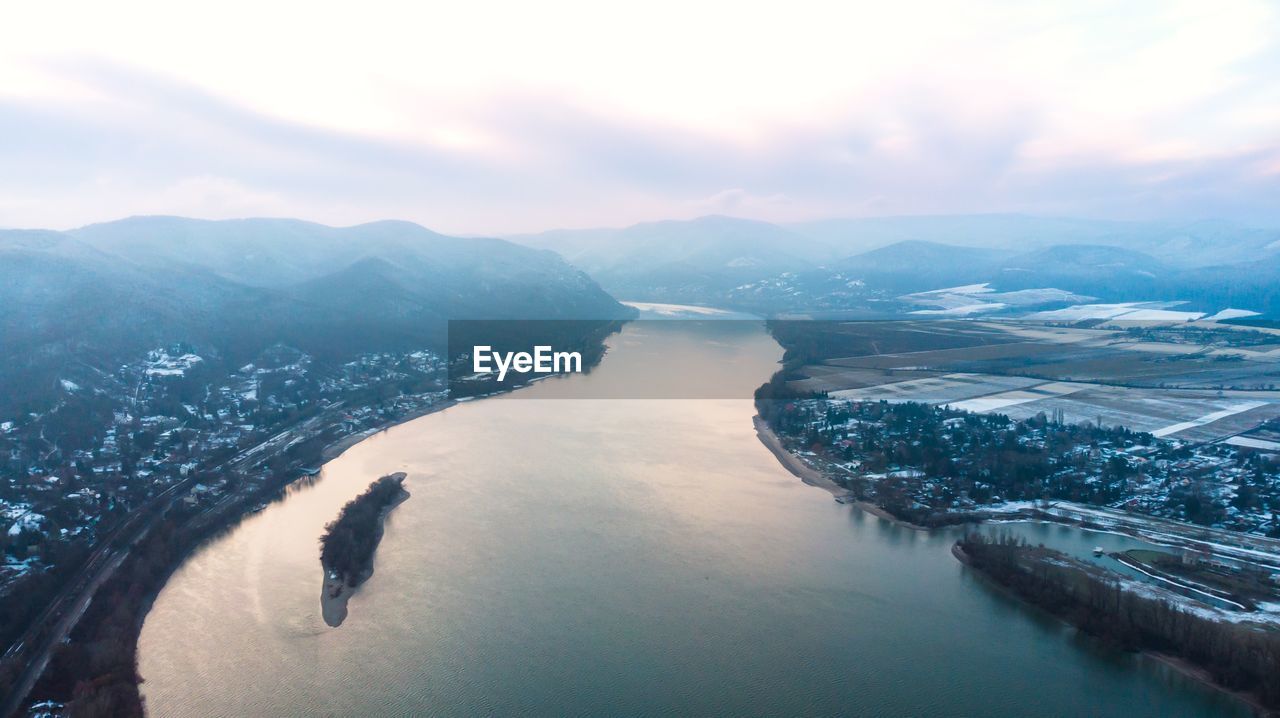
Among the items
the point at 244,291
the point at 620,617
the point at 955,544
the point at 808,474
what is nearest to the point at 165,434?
the point at 620,617

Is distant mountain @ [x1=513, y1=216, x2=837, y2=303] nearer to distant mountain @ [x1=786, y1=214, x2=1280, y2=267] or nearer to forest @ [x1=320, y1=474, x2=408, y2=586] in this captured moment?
distant mountain @ [x1=786, y1=214, x2=1280, y2=267]

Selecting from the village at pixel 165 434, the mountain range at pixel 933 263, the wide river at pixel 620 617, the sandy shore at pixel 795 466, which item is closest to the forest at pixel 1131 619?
the wide river at pixel 620 617

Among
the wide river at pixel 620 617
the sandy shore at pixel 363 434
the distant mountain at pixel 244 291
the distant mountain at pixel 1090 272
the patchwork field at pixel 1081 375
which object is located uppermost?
the distant mountain at pixel 1090 272

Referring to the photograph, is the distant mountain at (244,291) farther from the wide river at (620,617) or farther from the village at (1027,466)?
the village at (1027,466)

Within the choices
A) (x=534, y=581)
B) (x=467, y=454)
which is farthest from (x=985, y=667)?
(x=467, y=454)

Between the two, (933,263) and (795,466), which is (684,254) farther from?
(795,466)
